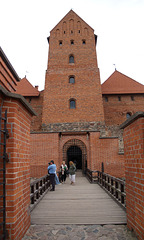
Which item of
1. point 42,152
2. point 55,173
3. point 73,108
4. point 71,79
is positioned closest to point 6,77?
point 55,173

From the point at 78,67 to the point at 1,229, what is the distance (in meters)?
17.0

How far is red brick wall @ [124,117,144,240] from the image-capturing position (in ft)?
9.28

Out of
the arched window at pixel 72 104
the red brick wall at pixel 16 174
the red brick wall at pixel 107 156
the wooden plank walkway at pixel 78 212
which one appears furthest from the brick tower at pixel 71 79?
the red brick wall at pixel 16 174

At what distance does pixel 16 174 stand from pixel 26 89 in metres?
20.2

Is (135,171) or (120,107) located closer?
(135,171)

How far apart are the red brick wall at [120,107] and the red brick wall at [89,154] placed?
23.6 ft

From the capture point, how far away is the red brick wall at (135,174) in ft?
9.28

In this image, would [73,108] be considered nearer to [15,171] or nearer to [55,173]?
[55,173]

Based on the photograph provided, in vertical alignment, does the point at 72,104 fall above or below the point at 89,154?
above

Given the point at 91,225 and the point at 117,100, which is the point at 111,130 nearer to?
the point at 117,100

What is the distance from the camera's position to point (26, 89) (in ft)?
72.2

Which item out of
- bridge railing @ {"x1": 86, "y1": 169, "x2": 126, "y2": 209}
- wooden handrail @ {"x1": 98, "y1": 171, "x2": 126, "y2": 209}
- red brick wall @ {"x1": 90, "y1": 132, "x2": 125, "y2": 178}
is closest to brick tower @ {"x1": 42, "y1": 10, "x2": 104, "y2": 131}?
red brick wall @ {"x1": 90, "y1": 132, "x2": 125, "y2": 178}

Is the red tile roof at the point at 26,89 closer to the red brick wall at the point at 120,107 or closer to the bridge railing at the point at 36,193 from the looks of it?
the red brick wall at the point at 120,107

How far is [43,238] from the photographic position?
126 inches
